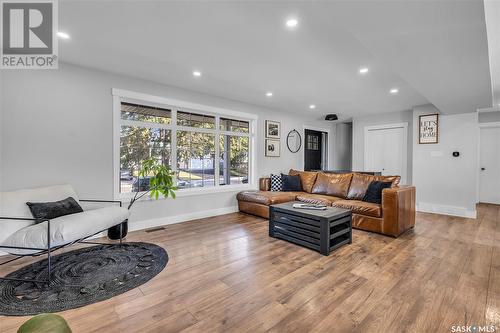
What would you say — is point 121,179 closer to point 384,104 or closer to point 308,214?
point 308,214

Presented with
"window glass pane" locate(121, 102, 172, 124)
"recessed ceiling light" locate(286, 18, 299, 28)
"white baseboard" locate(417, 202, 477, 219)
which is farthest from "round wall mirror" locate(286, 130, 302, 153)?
"recessed ceiling light" locate(286, 18, 299, 28)

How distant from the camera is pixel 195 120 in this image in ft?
15.2

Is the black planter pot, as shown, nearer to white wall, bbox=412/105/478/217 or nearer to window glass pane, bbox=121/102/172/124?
window glass pane, bbox=121/102/172/124

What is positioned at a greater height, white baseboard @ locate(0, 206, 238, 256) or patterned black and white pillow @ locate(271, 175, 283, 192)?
patterned black and white pillow @ locate(271, 175, 283, 192)

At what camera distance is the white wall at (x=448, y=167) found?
4793mm

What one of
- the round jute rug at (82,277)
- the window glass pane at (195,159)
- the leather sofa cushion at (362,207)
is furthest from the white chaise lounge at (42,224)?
the leather sofa cushion at (362,207)

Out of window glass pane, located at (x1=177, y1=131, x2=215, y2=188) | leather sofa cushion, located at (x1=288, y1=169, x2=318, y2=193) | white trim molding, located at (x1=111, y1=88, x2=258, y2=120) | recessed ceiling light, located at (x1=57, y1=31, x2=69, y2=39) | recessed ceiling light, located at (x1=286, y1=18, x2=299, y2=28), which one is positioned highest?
recessed ceiling light, located at (x1=57, y1=31, x2=69, y2=39)

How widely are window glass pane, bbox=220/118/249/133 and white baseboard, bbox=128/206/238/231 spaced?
167 centimetres

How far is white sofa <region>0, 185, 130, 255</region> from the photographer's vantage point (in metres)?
2.14

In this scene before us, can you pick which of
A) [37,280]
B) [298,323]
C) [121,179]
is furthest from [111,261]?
[298,323]

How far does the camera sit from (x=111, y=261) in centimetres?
264

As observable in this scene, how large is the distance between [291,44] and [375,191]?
264 cm

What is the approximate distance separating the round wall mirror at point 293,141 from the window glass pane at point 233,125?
1377 mm

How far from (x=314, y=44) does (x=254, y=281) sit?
8.27 feet
